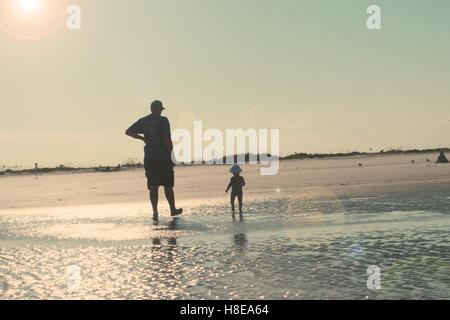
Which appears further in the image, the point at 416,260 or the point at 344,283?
the point at 416,260

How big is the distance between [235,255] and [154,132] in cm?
551

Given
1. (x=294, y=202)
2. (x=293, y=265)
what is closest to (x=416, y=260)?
(x=293, y=265)

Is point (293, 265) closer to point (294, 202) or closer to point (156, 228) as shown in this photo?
point (156, 228)

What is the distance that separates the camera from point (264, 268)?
6070 mm

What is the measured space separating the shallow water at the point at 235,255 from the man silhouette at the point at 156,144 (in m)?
0.82

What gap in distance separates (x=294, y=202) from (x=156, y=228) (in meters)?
5.78

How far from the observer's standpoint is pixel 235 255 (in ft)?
22.9

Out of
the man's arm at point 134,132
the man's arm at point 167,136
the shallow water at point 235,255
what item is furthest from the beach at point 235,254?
the man's arm at point 134,132

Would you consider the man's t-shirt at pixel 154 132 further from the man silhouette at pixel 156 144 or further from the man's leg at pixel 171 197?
the man's leg at pixel 171 197

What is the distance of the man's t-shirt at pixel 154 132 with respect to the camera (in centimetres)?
1195

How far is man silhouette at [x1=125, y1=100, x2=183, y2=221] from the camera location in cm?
1195

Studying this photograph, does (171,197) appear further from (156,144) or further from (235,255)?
(235,255)

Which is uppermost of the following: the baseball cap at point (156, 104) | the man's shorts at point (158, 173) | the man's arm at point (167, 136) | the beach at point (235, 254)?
the baseball cap at point (156, 104)

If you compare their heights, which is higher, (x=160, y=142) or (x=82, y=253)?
(x=160, y=142)
